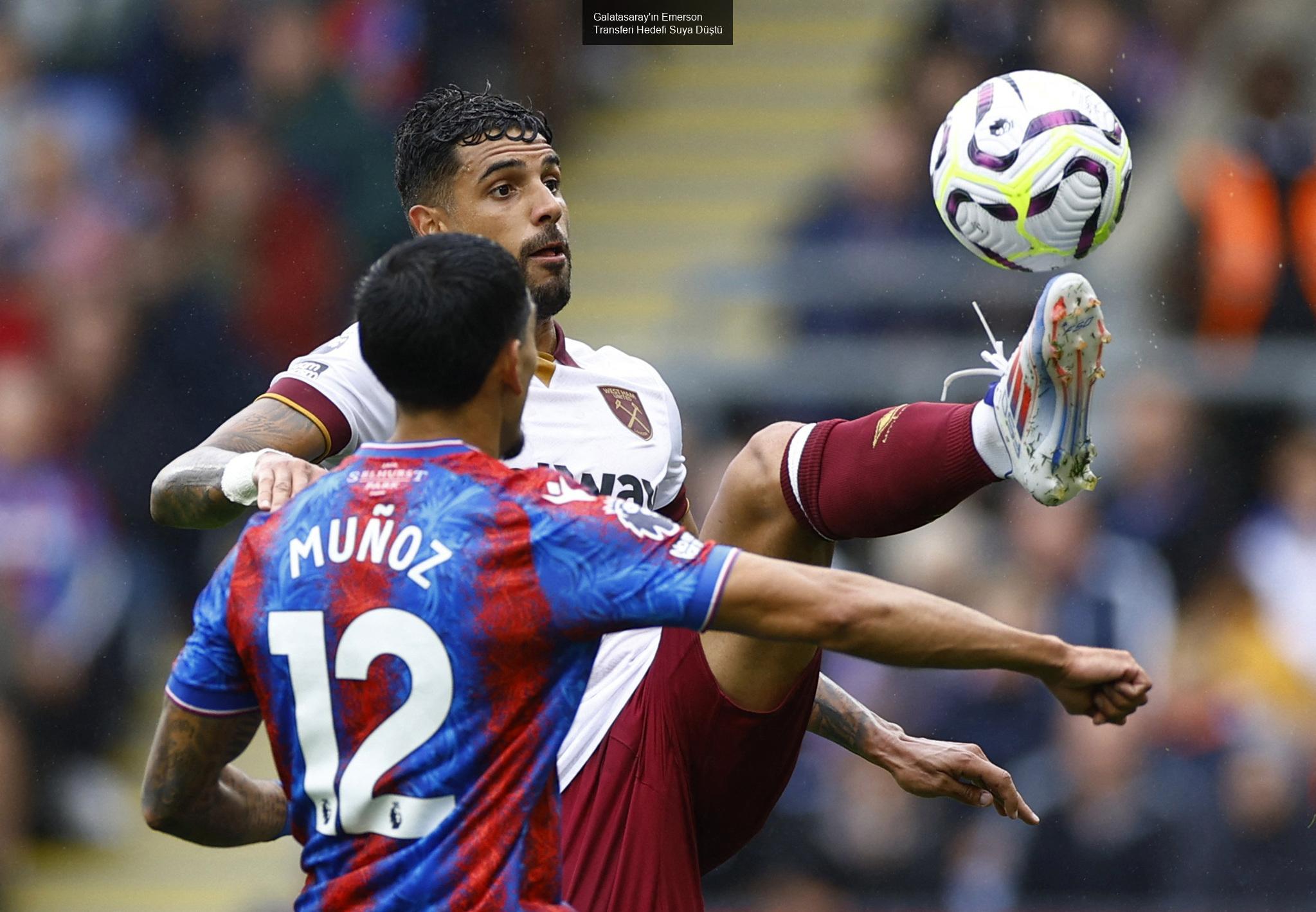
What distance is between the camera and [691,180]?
339 inches

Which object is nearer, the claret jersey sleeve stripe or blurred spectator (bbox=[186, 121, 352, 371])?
the claret jersey sleeve stripe

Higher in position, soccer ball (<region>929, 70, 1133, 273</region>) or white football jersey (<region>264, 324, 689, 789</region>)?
soccer ball (<region>929, 70, 1133, 273</region>)

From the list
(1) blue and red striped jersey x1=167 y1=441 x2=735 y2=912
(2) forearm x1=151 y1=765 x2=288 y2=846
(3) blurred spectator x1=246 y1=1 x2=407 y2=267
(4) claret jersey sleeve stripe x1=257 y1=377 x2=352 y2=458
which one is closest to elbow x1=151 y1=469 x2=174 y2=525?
(4) claret jersey sleeve stripe x1=257 y1=377 x2=352 y2=458

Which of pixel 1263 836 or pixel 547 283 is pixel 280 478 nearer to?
pixel 547 283

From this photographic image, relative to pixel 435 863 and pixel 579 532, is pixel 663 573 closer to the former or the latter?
pixel 579 532

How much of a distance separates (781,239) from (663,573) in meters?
5.34

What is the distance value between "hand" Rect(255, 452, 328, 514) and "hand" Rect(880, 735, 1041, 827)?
57.5 inches

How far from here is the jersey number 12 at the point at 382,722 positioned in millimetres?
2531

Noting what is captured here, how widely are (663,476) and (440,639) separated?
Answer: 55.9 inches

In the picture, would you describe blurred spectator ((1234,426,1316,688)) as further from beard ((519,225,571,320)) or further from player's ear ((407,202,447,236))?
player's ear ((407,202,447,236))

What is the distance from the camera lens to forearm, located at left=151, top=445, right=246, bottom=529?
310 centimetres

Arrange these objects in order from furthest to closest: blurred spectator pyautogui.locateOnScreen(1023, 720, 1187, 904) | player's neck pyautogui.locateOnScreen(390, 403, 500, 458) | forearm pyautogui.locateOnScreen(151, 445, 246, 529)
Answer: blurred spectator pyautogui.locateOnScreen(1023, 720, 1187, 904), forearm pyautogui.locateOnScreen(151, 445, 246, 529), player's neck pyautogui.locateOnScreen(390, 403, 500, 458)

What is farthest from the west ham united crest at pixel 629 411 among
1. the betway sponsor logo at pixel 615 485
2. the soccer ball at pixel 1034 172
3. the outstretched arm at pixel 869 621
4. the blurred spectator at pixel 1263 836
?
the blurred spectator at pixel 1263 836

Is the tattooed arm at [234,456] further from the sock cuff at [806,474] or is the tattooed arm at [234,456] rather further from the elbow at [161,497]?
the sock cuff at [806,474]
